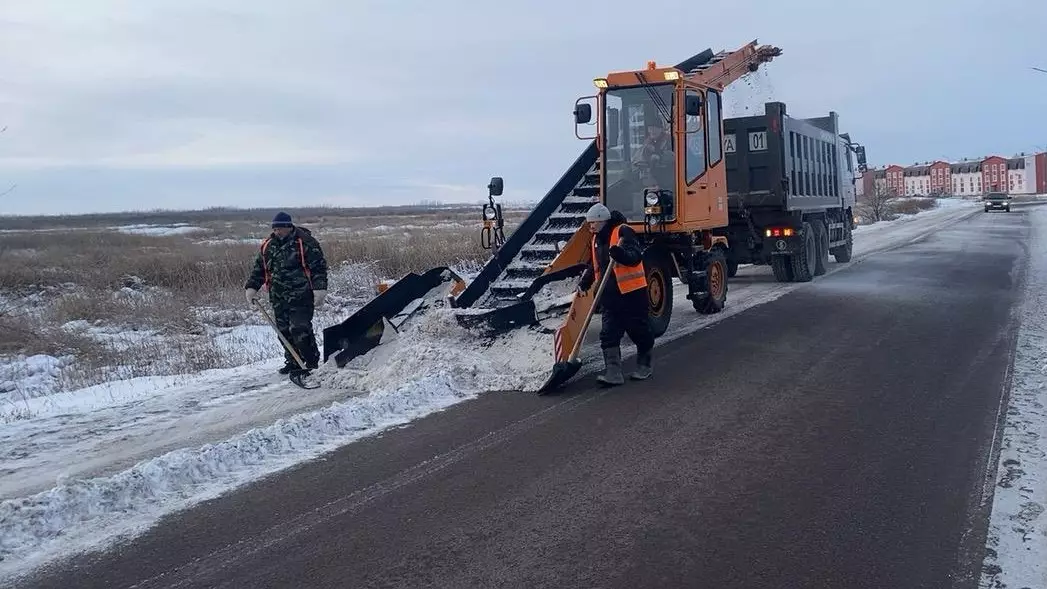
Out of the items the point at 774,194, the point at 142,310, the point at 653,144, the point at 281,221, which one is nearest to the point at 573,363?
the point at 281,221

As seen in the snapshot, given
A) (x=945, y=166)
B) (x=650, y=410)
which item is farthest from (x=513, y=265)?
(x=945, y=166)

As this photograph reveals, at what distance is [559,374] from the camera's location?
25.4ft

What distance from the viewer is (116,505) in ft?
17.0

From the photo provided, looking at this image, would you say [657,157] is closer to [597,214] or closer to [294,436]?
[597,214]

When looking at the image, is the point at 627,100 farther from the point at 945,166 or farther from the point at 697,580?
the point at 945,166

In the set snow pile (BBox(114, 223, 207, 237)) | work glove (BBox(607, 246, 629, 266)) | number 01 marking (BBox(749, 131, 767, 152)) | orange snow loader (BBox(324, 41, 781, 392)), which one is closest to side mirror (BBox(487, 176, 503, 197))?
orange snow loader (BBox(324, 41, 781, 392))

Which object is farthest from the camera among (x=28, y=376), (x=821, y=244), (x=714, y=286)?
(x=821, y=244)

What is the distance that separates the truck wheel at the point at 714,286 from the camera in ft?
38.9

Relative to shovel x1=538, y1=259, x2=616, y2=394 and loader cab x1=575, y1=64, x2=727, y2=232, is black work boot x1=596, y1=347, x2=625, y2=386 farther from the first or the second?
loader cab x1=575, y1=64, x2=727, y2=232

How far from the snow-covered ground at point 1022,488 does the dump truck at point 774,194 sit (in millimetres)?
6819

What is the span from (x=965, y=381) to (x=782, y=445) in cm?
289

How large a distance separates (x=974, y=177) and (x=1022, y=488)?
519ft

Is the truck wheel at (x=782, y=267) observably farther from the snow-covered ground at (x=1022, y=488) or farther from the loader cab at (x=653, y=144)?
the snow-covered ground at (x=1022, y=488)

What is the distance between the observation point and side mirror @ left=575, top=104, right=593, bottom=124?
10703 mm
